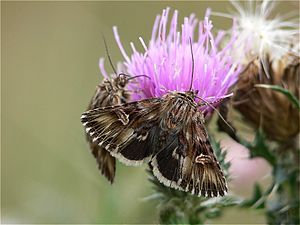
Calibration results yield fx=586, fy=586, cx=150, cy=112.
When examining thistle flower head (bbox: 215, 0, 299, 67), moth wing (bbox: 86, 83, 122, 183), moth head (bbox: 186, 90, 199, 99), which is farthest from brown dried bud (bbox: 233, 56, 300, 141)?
moth wing (bbox: 86, 83, 122, 183)

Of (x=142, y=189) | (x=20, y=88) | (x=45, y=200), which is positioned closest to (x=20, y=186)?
(x=45, y=200)

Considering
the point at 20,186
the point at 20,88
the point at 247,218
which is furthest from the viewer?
the point at 20,88

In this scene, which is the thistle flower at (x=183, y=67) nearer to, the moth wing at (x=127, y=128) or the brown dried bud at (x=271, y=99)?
the moth wing at (x=127, y=128)

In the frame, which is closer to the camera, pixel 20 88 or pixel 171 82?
pixel 171 82

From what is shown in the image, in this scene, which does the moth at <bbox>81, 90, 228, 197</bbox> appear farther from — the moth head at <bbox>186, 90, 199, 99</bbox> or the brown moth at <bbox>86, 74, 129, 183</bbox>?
the brown moth at <bbox>86, 74, 129, 183</bbox>

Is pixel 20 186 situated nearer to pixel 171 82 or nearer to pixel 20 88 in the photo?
pixel 20 88
